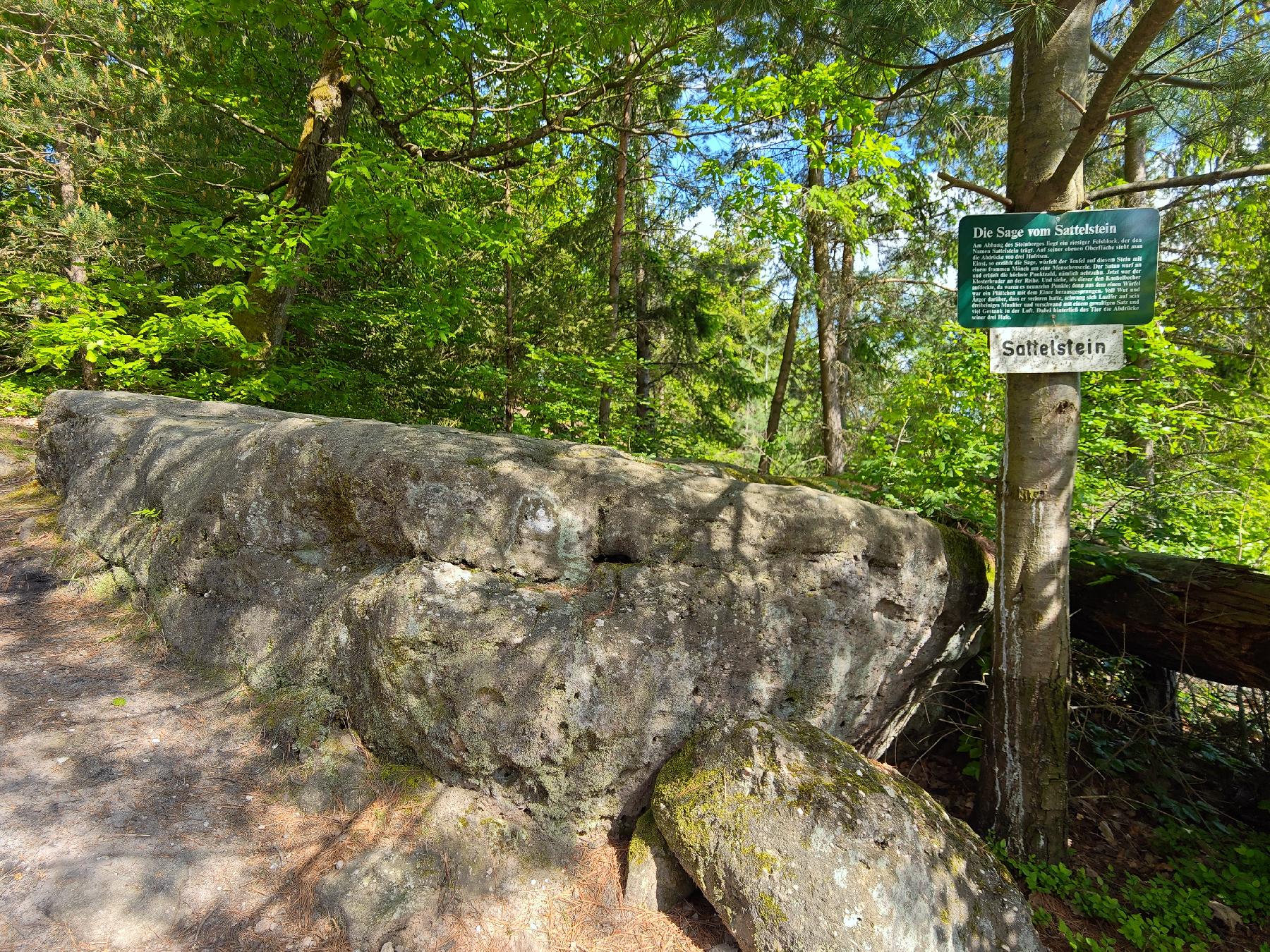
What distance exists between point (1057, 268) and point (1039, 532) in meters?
1.52

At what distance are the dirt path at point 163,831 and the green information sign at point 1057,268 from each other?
376 cm

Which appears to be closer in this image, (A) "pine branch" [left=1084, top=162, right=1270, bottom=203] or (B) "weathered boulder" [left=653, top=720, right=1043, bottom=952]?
(B) "weathered boulder" [left=653, top=720, right=1043, bottom=952]

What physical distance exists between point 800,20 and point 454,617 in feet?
14.6

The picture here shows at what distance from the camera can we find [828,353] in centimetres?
960

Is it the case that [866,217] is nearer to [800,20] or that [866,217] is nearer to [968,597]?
[800,20]

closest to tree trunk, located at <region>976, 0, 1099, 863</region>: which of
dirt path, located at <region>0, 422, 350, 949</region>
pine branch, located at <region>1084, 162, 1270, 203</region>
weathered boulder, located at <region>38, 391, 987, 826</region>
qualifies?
pine branch, located at <region>1084, 162, 1270, 203</region>

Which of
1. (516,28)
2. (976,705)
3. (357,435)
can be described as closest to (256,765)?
(357,435)

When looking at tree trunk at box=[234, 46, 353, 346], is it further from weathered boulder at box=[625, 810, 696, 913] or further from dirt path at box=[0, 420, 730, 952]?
weathered boulder at box=[625, 810, 696, 913]

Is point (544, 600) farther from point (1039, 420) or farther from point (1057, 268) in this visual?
point (1057, 268)

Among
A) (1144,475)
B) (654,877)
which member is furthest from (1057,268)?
(1144,475)

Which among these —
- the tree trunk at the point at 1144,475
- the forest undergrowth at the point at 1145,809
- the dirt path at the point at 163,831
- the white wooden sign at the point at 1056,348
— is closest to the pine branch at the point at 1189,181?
the tree trunk at the point at 1144,475

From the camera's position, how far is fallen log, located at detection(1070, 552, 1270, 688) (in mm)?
3604

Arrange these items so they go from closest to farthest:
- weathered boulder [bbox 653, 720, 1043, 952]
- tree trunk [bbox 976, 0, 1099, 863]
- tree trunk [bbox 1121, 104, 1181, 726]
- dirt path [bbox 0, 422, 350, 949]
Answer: dirt path [bbox 0, 422, 350, 949] < weathered boulder [bbox 653, 720, 1043, 952] < tree trunk [bbox 976, 0, 1099, 863] < tree trunk [bbox 1121, 104, 1181, 726]

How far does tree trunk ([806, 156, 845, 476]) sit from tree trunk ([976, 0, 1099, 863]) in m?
5.35
